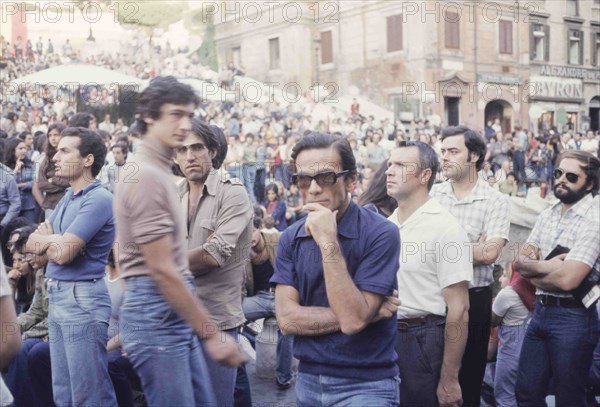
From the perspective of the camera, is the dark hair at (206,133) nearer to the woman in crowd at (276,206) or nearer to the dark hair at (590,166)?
the dark hair at (590,166)

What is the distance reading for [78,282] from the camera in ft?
12.0

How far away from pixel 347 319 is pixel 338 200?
462 millimetres

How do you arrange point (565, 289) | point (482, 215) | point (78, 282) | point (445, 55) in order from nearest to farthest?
point (78, 282) < point (565, 289) < point (482, 215) < point (445, 55)

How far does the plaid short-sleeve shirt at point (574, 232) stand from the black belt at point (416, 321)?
932 mm

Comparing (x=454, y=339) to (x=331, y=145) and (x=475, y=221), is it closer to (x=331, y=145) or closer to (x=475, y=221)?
(x=475, y=221)

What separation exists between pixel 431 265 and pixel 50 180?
4574 millimetres

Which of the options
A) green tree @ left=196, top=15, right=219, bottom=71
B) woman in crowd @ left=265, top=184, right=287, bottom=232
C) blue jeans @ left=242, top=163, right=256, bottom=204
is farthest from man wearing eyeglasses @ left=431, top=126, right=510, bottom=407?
green tree @ left=196, top=15, right=219, bottom=71

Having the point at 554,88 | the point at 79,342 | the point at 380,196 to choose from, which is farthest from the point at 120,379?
the point at 554,88

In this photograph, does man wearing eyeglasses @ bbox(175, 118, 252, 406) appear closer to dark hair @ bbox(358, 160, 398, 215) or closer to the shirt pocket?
the shirt pocket

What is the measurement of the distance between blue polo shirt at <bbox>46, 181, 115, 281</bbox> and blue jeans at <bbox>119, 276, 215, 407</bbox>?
3.92 ft

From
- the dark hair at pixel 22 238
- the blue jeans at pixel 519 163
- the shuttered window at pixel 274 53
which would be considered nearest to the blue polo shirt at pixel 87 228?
the dark hair at pixel 22 238

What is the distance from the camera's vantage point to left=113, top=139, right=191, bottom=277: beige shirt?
249 cm

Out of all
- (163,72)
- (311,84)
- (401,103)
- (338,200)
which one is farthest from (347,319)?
A: (311,84)

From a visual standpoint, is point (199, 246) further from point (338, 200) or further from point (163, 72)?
point (163, 72)
